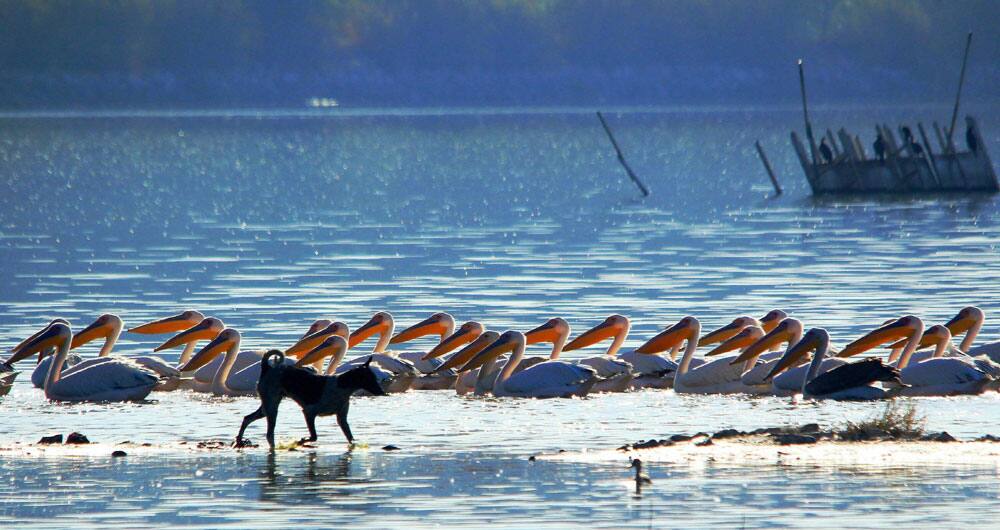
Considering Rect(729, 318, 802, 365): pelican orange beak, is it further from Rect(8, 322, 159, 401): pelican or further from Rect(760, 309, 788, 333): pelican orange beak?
Rect(8, 322, 159, 401): pelican

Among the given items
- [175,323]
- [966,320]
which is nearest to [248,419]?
[175,323]

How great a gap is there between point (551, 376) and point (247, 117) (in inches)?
4828

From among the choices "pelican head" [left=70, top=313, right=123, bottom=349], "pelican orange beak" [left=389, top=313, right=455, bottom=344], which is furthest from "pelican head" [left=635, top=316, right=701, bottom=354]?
"pelican head" [left=70, top=313, right=123, bottom=349]

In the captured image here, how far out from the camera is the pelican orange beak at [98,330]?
1847 cm

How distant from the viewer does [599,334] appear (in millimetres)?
18703

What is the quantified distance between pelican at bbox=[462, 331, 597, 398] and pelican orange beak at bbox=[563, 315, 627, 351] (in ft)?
5.49

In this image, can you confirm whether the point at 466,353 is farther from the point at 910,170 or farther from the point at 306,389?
the point at 910,170

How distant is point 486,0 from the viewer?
16262cm

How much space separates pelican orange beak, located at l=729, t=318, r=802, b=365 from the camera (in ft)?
55.8

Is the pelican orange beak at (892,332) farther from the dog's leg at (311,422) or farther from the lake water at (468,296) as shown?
the dog's leg at (311,422)

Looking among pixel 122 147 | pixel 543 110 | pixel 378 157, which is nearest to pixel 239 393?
pixel 378 157

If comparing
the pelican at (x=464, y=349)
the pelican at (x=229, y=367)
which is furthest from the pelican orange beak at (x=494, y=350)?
the pelican at (x=229, y=367)

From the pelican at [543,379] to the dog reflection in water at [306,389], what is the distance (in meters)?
2.80

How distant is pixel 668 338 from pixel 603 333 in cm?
95
